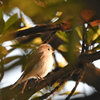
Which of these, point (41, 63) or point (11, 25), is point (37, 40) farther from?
point (11, 25)

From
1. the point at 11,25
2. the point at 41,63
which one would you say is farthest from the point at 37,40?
the point at 11,25

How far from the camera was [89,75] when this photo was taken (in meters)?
1.18

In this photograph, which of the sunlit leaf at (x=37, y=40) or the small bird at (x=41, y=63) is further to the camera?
the sunlit leaf at (x=37, y=40)

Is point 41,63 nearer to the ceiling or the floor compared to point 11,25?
nearer to the floor

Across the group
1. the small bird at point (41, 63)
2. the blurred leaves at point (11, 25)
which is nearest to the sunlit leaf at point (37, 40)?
the small bird at point (41, 63)

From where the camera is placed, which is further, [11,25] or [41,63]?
[41,63]

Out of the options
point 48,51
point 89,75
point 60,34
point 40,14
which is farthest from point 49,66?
point 40,14

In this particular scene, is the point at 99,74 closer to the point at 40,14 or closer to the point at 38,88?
the point at 38,88

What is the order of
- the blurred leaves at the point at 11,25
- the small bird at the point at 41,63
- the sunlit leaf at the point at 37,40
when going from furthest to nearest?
the sunlit leaf at the point at 37,40 < the small bird at the point at 41,63 < the blurred leaves at the point at 11,25

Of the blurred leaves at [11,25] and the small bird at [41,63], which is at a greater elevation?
the blurred leaves at [11,25]

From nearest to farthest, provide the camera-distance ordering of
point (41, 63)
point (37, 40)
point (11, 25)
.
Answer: point (11, 25)
point (41, 63)
point (37, 40)

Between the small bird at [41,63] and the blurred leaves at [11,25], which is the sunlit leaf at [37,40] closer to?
the small bird at [41,63]

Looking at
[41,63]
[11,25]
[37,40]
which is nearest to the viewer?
[11,25]

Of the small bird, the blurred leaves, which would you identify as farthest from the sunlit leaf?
the blurred leaves
